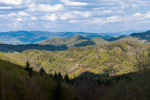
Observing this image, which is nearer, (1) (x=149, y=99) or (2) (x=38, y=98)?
(1) (x=149, y=99)

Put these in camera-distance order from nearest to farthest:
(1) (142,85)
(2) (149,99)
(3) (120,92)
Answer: (2) (149,99)
(1) (142,85)
(3) (120,92)

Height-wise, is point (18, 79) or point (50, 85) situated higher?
point (18, 79)

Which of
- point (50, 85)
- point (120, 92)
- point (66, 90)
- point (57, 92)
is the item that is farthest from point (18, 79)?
point (120, 92)

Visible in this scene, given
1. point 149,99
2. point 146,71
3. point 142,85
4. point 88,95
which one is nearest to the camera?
point 149,99

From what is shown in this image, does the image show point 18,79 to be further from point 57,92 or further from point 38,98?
point 57,92

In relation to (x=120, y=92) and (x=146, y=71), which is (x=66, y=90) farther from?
(x=146, y=71)

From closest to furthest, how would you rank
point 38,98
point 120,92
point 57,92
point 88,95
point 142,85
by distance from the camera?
point 142,85, point 38,98, point 57,92, point 120,92, point 88,95

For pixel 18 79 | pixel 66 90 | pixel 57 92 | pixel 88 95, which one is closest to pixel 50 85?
pixel 66 90

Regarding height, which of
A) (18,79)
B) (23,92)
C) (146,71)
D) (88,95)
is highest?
(146,71)

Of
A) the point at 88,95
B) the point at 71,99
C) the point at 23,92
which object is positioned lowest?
the point at 88,95
